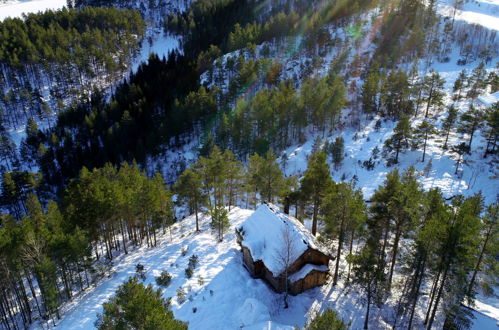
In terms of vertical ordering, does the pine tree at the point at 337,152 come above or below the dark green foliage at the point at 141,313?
below

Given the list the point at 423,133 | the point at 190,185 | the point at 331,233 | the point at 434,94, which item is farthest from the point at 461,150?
the point at 190,185

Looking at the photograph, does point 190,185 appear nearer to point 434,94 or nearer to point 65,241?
point 65,241

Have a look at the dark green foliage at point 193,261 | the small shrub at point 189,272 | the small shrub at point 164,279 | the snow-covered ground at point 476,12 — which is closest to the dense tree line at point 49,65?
the dark green foliage at point 193,261

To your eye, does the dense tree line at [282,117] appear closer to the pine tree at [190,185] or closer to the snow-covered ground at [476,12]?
the pine tree at [190,185]

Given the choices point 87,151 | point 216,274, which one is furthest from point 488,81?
point 87,151

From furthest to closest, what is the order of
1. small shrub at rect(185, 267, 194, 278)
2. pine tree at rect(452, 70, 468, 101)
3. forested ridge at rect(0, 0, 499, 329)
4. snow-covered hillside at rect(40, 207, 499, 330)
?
pine tree at rect(452, 70, 468, 101) → small shrub at rect(185, 267, 194, 278) → forested ridge at rect(0, 0, 499, 329) → snow-covered hillside at rect(40, 207, 499, 330)

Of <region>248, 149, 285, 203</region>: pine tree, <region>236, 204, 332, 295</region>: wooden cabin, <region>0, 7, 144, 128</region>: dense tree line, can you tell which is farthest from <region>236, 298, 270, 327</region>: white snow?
<region>0, 7, 144, 128</region>: dense tree line

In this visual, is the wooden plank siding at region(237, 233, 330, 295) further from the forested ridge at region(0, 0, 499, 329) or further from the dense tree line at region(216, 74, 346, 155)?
the dense tree line at region(216, 74, 346, 155)

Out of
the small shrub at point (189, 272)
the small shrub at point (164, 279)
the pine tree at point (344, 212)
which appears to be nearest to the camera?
the pine tree at point (344, 212)
